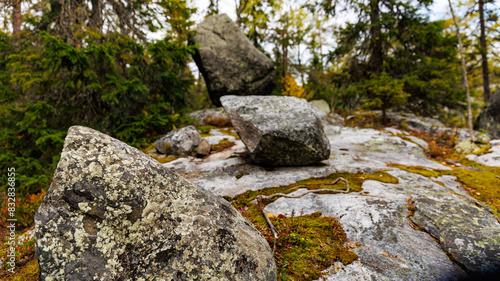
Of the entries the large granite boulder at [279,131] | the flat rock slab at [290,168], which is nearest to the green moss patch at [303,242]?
the flat rock slab at [290,168]

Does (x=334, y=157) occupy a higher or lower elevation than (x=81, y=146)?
lower

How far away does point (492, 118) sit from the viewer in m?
9.07

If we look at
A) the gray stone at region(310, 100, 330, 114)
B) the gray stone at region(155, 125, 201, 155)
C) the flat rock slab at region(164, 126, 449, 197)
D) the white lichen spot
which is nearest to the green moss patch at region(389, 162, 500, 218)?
the flat rock slab at region(164, 126, 449, 197)

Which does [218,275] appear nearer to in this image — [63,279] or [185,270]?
[185,270]

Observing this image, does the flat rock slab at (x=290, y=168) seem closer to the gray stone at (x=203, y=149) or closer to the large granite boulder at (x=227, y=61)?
the gray stone at (x=203, y=149)

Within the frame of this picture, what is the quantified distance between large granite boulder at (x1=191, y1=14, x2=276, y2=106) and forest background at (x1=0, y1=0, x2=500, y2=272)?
1.64m

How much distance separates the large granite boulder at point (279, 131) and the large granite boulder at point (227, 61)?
6.57m

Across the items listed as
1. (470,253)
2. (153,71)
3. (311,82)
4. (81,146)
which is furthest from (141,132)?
(311,82)

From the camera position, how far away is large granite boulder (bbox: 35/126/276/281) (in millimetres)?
1473

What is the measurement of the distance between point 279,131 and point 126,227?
10.9 ft

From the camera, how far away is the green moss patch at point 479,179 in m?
3.59

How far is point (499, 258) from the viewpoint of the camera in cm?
208

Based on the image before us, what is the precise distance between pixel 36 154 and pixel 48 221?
7.32 meters

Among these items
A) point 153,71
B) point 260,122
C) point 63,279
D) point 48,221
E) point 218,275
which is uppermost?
point 153,71
